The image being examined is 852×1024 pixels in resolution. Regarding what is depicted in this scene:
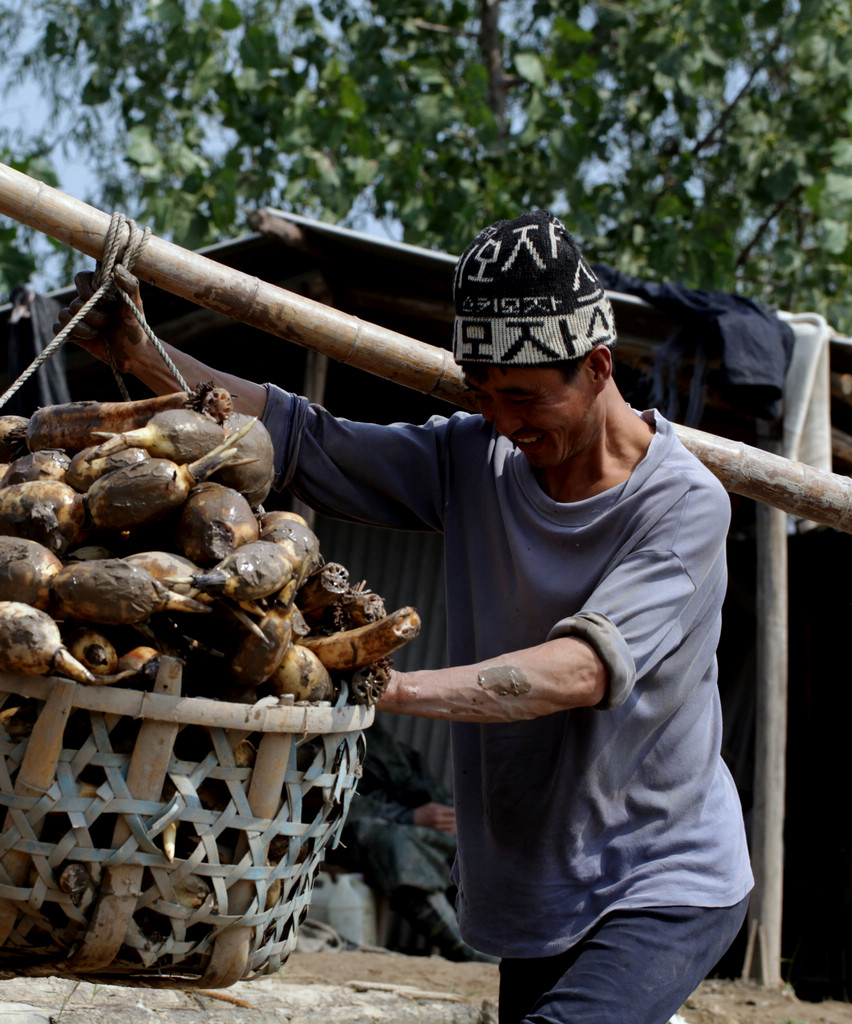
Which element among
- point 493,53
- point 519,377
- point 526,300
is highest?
point 493,53

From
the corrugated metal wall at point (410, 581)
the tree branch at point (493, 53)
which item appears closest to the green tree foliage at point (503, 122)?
the tree branch at point (493, 53)

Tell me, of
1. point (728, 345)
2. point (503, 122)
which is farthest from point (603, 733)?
point (503, 122)

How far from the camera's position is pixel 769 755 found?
17.3 feet

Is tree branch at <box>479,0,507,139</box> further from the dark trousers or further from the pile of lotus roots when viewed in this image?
the dark trousers

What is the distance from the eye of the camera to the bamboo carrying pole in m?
2.19

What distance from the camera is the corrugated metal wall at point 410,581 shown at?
6715 millimetres

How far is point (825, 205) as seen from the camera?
8828 mm

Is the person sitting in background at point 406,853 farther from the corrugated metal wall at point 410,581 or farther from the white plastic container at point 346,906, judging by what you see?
the corrugated metal wall at point 410,581

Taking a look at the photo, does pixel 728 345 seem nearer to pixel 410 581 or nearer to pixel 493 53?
pixel 410 581

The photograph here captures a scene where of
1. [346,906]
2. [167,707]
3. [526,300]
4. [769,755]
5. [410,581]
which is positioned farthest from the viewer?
[410,581]

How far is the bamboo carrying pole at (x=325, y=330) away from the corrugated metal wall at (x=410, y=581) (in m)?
4.08

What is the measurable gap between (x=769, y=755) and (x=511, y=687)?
12.6 ft

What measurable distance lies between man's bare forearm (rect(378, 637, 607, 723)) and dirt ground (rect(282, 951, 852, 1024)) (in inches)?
114

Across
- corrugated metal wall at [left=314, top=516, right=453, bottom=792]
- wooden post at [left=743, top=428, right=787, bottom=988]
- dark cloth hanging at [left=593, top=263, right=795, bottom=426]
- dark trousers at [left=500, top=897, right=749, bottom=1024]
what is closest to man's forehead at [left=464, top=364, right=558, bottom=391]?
dark trousers at [left=500, top=897, right=749, bottom=1024]
